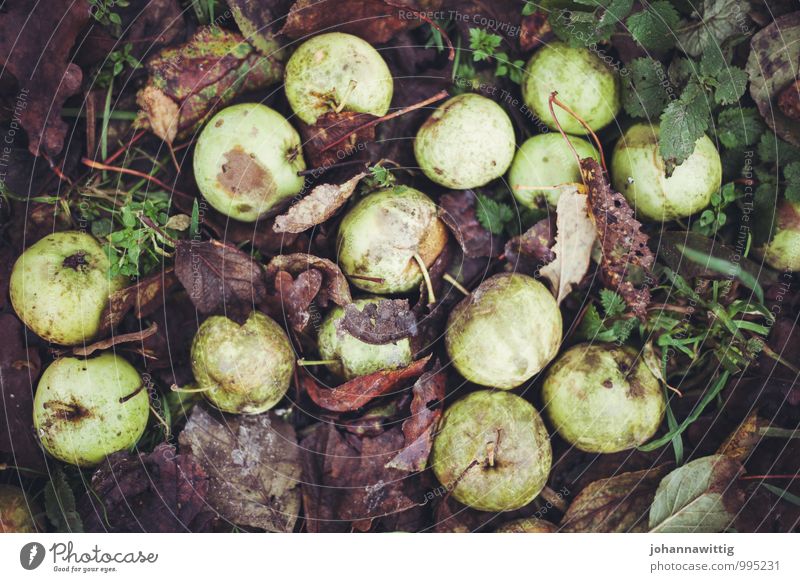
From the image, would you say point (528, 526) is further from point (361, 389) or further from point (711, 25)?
point (711, 25)

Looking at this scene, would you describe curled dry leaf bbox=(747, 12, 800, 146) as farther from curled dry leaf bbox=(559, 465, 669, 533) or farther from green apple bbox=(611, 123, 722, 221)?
curled dry leaf bbox=(559, 465, 669, 533)

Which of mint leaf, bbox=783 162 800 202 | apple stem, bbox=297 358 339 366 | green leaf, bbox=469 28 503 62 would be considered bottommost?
apple stem, bbox=297 358 339 366

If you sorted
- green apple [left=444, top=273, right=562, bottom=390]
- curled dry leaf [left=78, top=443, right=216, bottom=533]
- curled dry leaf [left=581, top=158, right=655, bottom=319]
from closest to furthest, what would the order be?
green apple [left=444, top=273, right=562, bottom=390] < curled dry leaf [left=581, top=158, right=655, bottom=319] < curled dry leaf [left=78, top=443, right=216, bottom=533]

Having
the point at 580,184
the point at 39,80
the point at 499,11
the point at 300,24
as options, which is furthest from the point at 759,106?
the point at 39,80

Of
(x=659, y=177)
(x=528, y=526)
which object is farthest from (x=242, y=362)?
(x=659, y=177)

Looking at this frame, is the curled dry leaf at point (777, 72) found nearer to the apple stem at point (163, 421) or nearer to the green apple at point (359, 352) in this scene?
the green apple at point (359, 352)

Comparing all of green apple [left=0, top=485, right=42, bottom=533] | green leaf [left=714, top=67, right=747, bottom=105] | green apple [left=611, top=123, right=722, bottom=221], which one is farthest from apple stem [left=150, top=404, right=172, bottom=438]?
green leaf [left=714, top=67, right=747, bottom=105]
